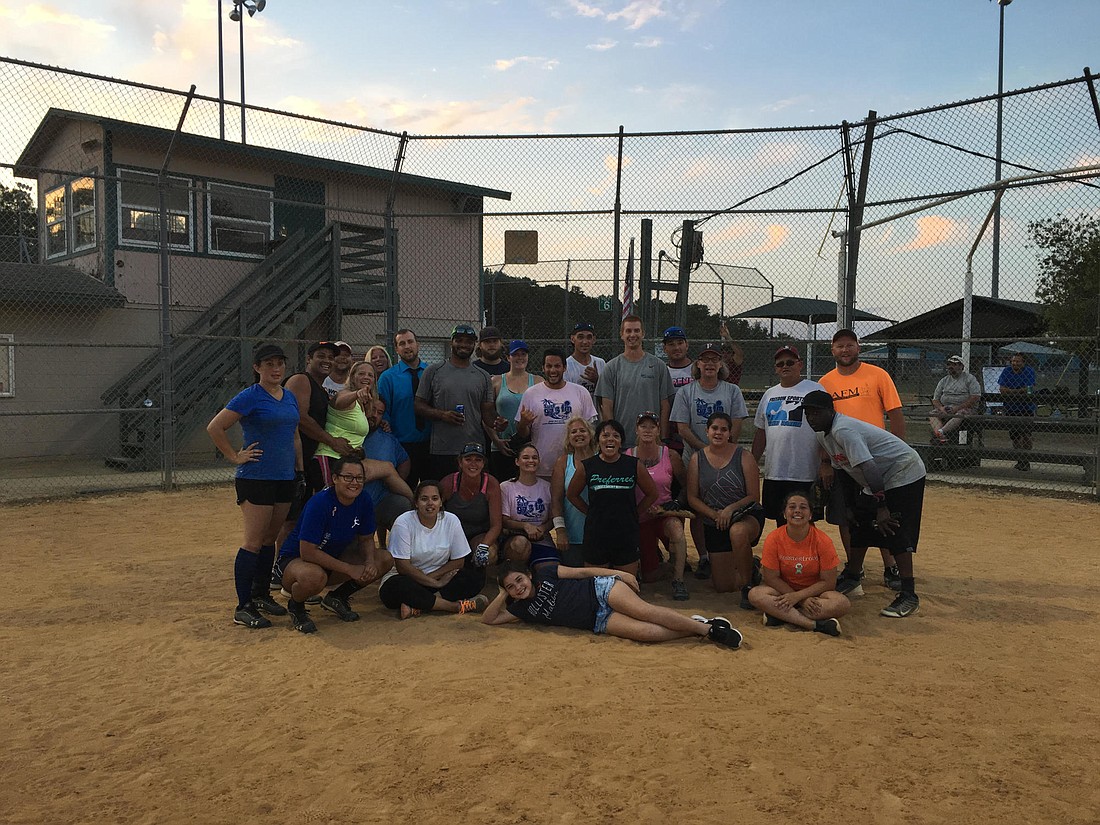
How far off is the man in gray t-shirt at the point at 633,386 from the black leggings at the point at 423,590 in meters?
1.77

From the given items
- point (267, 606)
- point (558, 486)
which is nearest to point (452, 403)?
point (558, 486)

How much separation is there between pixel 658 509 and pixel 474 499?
4.52 feet

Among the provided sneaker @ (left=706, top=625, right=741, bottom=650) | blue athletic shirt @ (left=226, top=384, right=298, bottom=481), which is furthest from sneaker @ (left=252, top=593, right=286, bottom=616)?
sneaker @ (left=706, top=625, right=741, bottom=650)

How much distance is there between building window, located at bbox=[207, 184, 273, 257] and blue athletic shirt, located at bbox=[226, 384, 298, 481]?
11.2 meters

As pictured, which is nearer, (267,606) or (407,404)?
(267,606)

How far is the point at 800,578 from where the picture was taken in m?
5.38

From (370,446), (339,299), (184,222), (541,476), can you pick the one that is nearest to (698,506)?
(541,476)

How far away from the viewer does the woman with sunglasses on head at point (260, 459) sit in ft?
17.0

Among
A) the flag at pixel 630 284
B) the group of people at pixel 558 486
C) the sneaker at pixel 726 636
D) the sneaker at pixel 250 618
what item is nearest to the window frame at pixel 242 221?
the flag at pixel 630 284

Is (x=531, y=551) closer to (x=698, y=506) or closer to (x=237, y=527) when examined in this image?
(x=698, y=506)

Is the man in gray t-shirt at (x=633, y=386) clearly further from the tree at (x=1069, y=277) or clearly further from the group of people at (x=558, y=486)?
the tree at (x=1069, y=277)

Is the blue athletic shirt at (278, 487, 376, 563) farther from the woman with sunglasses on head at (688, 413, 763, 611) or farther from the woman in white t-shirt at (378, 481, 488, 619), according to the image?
the woman with sunglasses on head at (688, 413, 763, 611)

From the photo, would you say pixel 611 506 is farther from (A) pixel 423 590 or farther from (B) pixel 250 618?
(B) pixel 250 618

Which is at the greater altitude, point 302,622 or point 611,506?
point 611,506
